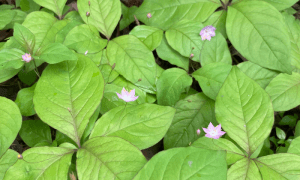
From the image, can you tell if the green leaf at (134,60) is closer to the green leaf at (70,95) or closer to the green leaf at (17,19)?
the green leaf at (70,95)

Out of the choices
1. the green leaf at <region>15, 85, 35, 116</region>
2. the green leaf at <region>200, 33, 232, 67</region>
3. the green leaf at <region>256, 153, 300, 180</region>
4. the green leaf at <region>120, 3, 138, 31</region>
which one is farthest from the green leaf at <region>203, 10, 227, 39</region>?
the green leaf at <region>15, 85, 35, 116</region>

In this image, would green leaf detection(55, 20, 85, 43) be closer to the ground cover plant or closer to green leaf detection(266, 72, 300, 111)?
the ground cover plant

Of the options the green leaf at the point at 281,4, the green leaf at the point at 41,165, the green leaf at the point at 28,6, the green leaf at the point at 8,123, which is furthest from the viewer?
the green leaf at the point at 28,6

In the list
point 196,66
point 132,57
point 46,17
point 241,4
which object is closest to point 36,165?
point 132,57

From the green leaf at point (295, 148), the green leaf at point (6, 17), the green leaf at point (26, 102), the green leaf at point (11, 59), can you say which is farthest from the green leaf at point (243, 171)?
the green leaf at point (6, 17)

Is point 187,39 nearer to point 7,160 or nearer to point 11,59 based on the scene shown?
point 11,59

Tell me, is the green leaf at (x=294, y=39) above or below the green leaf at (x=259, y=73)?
above
